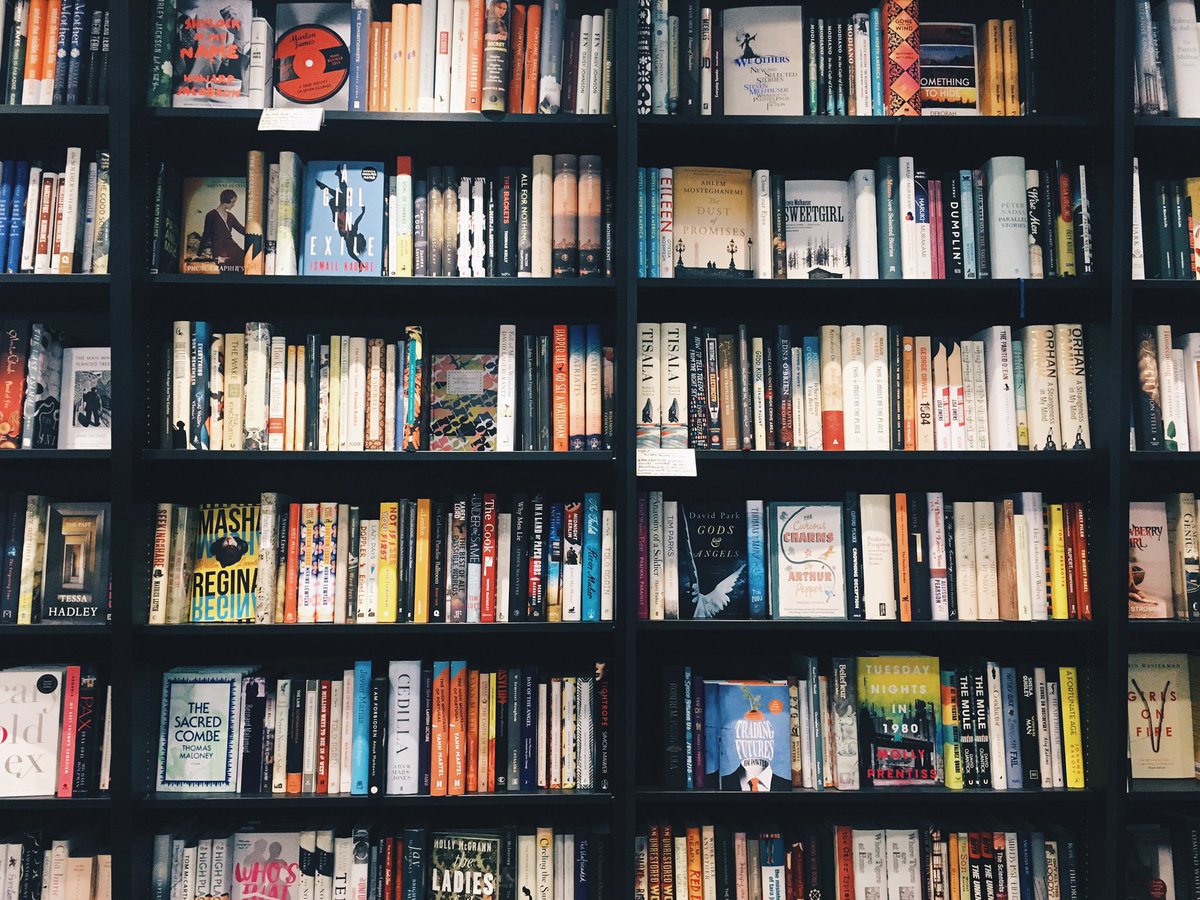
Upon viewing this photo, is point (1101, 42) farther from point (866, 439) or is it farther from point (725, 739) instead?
point (725, 739)

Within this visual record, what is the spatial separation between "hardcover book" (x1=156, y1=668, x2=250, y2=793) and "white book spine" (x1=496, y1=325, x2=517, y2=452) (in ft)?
2.42

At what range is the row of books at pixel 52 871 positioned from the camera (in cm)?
180

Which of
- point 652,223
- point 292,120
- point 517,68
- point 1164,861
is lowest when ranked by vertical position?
point 1164,861

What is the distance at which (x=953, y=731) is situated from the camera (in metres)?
1.89

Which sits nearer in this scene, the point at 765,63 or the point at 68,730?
the point at 68,730

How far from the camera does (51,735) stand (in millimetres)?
1818

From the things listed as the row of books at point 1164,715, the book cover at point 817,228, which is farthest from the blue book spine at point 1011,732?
the book cover at point 817,228

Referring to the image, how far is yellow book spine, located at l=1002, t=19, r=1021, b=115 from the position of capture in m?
1.95

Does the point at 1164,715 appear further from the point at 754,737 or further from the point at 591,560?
the point at 591,560

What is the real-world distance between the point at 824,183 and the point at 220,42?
1339 millimetres

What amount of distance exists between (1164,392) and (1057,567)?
0.44 metres

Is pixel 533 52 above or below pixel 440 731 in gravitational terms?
above

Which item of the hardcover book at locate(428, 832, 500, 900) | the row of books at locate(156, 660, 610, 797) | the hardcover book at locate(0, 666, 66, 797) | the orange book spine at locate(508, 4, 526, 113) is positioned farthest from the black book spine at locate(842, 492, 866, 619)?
the hardcover book at locate(0, 666, 66, 797)

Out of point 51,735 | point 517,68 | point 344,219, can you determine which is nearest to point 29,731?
point 51,735
